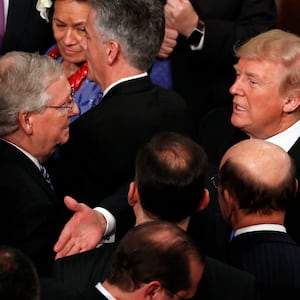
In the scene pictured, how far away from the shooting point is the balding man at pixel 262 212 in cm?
270

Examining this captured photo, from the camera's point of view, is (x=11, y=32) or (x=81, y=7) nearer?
(x=81, y=7)

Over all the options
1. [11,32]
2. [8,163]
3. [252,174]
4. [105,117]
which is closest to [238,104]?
[105,117]

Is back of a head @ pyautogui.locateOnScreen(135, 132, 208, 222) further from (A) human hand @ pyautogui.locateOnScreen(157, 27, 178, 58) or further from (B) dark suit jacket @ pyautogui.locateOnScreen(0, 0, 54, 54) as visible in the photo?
(B) dark suit jacket @ pyautogui.locateOnScreen(0, 0, 54, 54)

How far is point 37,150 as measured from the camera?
3.22 metres

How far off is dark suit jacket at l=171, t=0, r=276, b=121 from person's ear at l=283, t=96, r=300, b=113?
80 cm

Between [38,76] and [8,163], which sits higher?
[38,76]

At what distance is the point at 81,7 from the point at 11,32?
57 centimetres

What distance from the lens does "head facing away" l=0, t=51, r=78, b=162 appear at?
10.3 ft

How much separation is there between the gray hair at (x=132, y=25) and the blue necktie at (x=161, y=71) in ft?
2.30

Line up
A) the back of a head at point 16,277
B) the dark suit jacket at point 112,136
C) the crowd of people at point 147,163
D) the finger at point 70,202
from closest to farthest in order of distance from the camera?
the back of a head at point 16,277 → the crowd of people at point 147,163 → the finger at point 70,202 → the dark suit jacket at point 112,136

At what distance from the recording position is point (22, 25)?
450 centimetres

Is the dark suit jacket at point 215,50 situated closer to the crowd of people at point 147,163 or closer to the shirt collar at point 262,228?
the crowd of people at point 147,163

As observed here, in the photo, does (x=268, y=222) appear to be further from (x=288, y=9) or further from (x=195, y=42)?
(x=288, y=9)

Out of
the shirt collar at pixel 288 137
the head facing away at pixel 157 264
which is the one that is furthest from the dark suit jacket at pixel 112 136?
the head facing away at pixel 157 264
